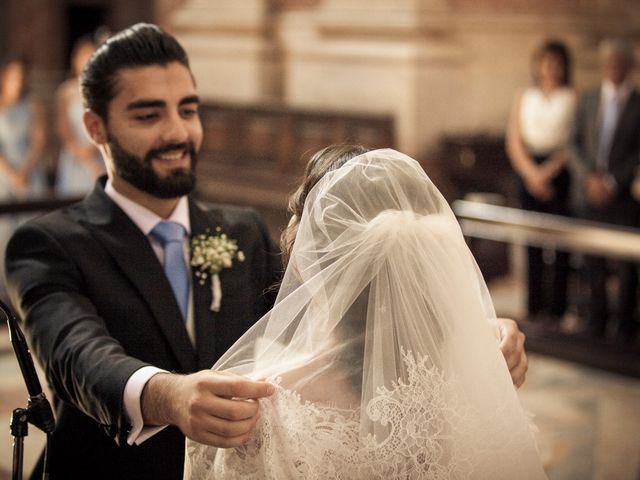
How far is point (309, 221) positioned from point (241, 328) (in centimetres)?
52

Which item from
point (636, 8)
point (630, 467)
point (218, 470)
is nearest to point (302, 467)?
point (218, 470)

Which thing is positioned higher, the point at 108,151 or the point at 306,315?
the point at 108,151

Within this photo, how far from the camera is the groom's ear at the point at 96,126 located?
235 cm

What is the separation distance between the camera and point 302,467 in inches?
69.2

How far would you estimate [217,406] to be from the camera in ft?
5.43

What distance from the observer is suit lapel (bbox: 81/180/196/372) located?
2186 millimetres

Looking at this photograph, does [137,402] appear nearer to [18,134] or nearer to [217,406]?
[217,406]

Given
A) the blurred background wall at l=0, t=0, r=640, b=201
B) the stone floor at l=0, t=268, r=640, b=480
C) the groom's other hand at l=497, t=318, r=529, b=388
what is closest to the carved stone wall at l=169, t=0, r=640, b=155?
Result: the blurred background wall at l=0, t=0, r=640, b=201

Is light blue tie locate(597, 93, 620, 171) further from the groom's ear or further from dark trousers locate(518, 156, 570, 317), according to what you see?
the groom's ear

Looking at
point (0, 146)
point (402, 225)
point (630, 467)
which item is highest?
point (402, 225)

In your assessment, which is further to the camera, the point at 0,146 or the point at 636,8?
the point at 636,8

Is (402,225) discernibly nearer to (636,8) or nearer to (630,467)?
(630,467)

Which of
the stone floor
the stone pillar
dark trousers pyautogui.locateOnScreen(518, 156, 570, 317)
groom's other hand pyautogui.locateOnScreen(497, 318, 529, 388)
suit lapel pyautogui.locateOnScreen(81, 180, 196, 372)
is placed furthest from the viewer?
the stone pillar

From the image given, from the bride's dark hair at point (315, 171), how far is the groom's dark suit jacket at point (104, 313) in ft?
1.20
